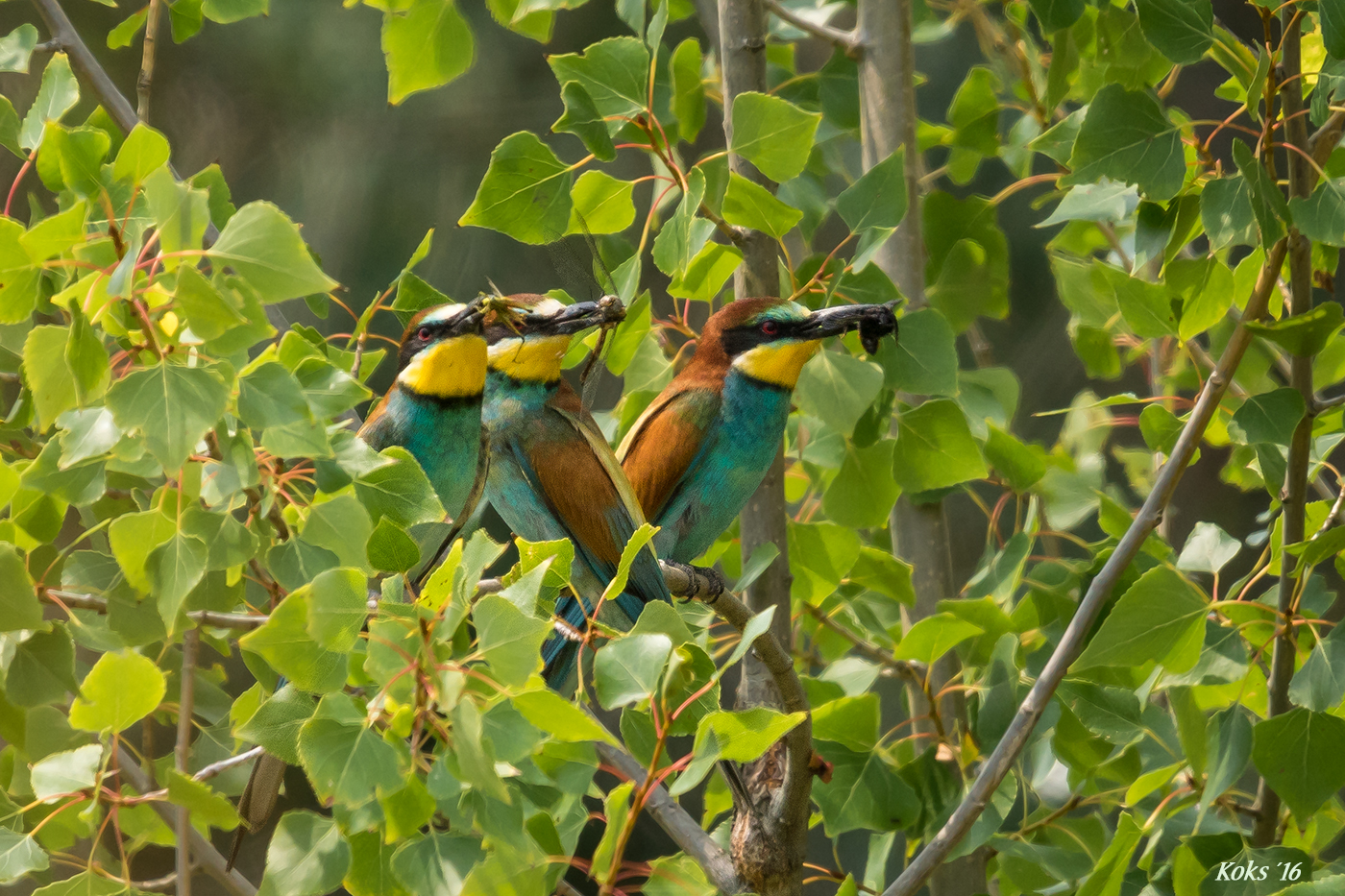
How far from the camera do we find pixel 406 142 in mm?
3875

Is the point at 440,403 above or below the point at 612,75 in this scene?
below

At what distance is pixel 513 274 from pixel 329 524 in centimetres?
268

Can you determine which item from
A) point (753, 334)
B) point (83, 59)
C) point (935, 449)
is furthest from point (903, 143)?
point (83, 59)

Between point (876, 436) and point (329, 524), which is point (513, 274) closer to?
point (876, 436)

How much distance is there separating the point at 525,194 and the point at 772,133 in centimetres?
30

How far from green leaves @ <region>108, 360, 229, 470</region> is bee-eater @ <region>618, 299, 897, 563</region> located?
3.71 feet

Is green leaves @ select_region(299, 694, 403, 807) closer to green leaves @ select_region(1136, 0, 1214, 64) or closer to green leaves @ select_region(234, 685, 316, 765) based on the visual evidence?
green leaves @ select_region(234, 685, 316, 765)

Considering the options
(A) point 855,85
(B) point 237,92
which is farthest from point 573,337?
(B) point 237,92

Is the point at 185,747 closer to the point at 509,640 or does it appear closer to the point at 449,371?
the point at 509,640

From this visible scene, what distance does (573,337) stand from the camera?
5.85 ft

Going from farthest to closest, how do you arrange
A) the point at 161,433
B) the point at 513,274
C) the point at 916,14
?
the point at 513,274 < the point at 916,14 < the point at 161,433

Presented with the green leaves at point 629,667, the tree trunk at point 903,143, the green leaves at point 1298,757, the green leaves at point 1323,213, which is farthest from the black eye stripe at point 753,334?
the green leaves at point 629,667

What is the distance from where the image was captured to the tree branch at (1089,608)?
1.24m

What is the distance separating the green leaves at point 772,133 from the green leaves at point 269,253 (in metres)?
0.64
